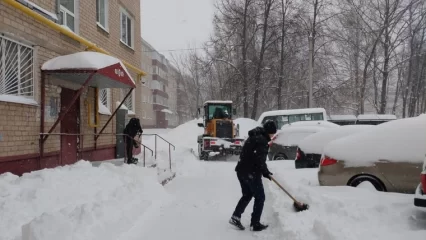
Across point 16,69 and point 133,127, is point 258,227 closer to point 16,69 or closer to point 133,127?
point 16,69

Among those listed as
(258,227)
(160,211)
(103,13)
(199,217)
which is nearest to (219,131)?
(103,13)

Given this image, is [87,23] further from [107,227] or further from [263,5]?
[263,5]

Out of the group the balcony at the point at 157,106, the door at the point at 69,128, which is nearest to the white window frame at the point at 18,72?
the door at the point at 69,128

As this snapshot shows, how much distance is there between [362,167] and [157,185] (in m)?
4.36

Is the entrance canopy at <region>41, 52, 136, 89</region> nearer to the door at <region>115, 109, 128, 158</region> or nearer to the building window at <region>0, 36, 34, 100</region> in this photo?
the building window at <region>0, 36, 34, 100</region>

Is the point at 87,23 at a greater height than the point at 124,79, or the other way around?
the point at 87,23

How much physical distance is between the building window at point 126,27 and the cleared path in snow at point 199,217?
7706 mm

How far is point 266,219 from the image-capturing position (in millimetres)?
6344

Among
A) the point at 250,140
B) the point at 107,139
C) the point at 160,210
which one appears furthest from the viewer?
the point at 107,139

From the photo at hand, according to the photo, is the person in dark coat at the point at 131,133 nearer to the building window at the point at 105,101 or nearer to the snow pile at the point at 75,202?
the building window at the point at 105,101

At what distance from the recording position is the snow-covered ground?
→ 4.66 metres

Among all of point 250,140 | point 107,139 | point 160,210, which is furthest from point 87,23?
point 250,140

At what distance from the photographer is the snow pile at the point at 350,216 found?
15.1 feet

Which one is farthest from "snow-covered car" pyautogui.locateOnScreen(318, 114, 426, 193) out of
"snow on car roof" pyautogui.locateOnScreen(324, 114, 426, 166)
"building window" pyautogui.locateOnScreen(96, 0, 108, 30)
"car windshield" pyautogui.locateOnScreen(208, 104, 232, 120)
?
"car windshield" pyautogui.locateOnScreen(208, 104, 232, 120)
